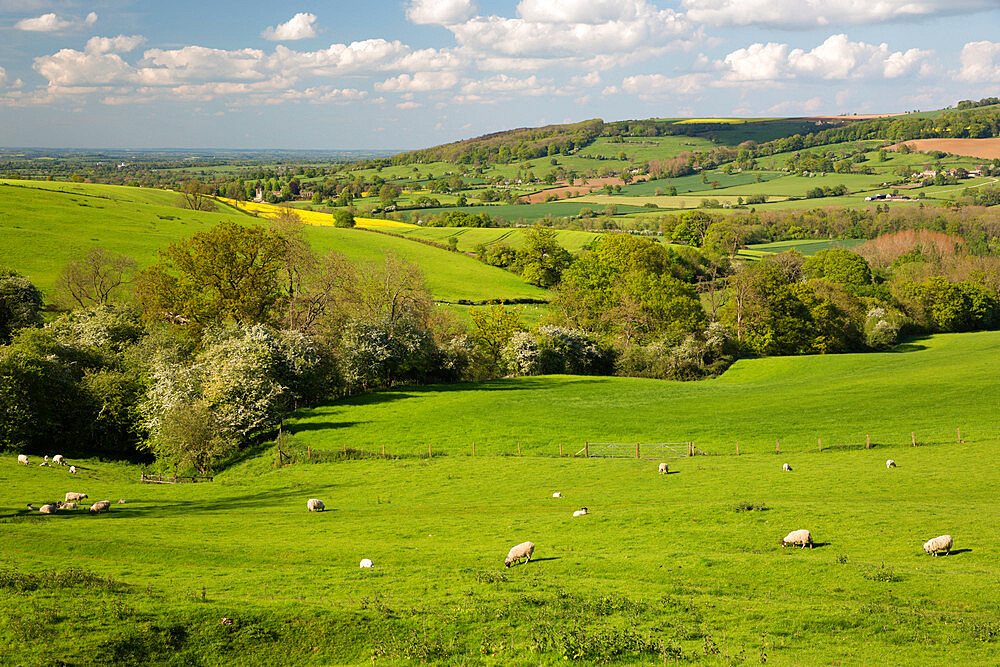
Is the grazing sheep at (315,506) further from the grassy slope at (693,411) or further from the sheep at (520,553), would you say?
the sheep at (520,553)

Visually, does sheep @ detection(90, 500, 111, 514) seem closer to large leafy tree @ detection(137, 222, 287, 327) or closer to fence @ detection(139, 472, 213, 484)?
fence @ detection(139, 472, 213, 484)

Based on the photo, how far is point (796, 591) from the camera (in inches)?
753

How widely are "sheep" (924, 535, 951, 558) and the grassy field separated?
0.33 m

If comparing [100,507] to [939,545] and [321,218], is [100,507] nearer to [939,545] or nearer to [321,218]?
[939,545]

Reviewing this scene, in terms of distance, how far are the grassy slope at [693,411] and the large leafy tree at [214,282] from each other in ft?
48.1

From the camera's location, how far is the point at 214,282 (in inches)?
2544

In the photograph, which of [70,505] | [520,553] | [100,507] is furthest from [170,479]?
[520,553]

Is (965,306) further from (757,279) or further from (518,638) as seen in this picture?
(518,638)

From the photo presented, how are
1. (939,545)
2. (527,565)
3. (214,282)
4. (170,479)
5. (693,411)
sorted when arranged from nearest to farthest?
(939,545) < (527,565) < (170,479) < (693,411) < (214,282)

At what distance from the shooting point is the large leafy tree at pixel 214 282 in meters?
64.0

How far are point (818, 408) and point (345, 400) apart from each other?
41384 mm

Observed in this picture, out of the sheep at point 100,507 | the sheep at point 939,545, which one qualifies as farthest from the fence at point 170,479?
the sheep at point 939,545

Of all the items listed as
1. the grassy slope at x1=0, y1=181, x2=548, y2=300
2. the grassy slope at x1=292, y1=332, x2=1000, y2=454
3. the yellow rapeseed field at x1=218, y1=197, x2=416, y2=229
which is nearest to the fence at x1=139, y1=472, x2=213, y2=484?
the grassy slope at x1=292, y1=332, x2=1000, y2=454

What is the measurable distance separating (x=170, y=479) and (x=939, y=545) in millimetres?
45213
